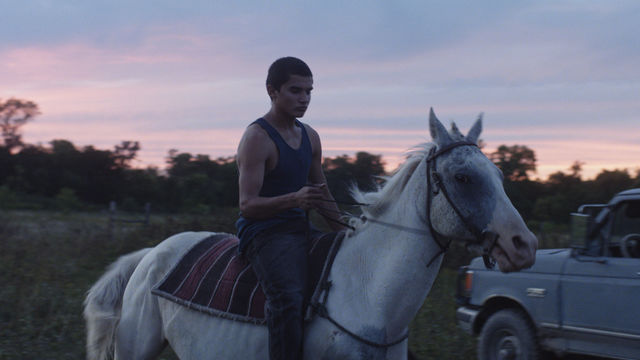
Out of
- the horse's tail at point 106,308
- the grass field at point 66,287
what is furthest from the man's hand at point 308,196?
the grass field at point 66,287

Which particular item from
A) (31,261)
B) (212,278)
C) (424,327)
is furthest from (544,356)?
(31,261)

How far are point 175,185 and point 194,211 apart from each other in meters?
8.55

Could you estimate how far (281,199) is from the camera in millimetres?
3449

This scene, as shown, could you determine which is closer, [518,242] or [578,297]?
[518,242]

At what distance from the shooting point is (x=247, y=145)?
3566 mm

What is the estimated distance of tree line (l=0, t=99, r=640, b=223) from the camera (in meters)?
7.62

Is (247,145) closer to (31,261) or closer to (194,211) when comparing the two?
(31,261)

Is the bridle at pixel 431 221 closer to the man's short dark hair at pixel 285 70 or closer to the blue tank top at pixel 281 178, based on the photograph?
the blue tank top at pixel 281 178

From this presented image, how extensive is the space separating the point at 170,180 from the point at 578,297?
79.2ft

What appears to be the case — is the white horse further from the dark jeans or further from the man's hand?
the man's hand

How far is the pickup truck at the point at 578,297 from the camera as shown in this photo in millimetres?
6016

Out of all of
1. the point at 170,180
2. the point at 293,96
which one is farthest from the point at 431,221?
the point at 170,180

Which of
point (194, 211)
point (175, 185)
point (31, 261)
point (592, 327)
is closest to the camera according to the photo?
point (592, 327)

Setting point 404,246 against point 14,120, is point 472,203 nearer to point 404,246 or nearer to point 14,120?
point 404,246
